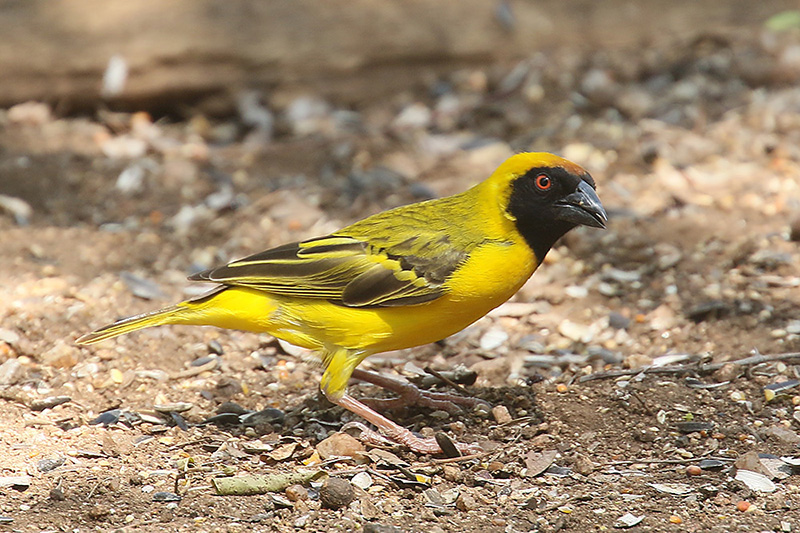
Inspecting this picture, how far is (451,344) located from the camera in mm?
5559

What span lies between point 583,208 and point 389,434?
1362mm

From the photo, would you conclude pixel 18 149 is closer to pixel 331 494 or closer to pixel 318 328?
pixel 318 328

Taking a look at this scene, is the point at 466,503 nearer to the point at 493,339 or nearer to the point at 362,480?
the point at 362,480

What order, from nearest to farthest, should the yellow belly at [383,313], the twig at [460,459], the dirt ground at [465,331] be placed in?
the dirt ground at [465,331], the twig at [460,459], the yellow belly at [383,313]

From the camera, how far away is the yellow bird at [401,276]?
4.30 metres

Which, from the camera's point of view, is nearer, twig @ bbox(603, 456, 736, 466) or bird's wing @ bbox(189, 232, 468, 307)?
twig @ bbox(603, 456, 736, 466)

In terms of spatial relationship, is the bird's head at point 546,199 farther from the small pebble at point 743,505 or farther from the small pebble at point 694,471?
the small pebble at point 743,505

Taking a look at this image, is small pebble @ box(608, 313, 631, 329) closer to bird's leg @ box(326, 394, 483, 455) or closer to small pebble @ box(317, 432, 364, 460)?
bird's leg @ box(326, 394, 483, 455)

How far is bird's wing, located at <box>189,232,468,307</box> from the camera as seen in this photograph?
14.2 ft

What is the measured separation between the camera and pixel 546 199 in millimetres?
4371

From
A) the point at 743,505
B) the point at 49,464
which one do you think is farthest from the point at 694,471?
the point at 49,464

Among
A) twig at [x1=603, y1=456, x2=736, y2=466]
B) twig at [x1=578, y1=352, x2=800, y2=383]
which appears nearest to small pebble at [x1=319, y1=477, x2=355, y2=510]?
twig at [x1=603, y1=456, x2=736, y2=466]

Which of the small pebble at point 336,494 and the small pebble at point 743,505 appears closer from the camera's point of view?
the small pebble at point 743,505

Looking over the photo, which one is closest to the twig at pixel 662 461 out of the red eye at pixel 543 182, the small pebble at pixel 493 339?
the red eye at pixel 543 182
